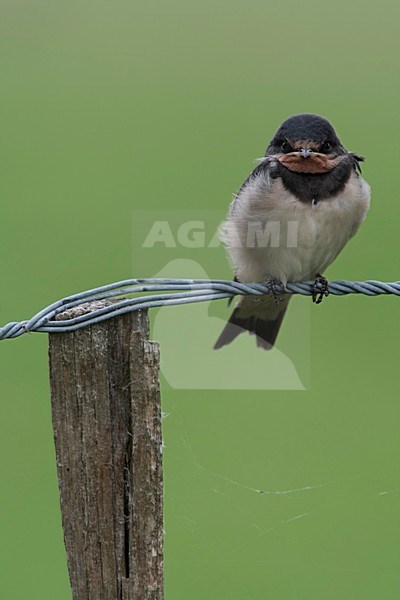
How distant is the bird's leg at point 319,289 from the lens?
391 centimetres

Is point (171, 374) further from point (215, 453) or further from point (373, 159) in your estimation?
point (373, 159)

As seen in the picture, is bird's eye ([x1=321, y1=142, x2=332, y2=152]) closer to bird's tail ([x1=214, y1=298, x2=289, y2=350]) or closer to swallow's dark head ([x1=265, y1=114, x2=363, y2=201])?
swallow's dark head ([x1=265, y1=114, x2=363, y2=201])

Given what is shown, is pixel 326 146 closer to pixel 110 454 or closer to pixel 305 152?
pixel 305 152

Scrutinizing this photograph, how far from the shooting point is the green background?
15.1ft

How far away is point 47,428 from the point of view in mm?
5191

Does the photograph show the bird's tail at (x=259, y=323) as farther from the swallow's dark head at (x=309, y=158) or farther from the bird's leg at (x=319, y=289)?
the swallow's dark head at (x=309, y=158)

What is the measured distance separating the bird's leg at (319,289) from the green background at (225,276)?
74 cm

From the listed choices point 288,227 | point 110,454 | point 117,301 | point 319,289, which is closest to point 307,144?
point 288,227

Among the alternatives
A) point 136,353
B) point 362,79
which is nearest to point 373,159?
point 362,79

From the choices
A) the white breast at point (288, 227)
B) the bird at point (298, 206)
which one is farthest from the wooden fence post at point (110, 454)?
the white breast at point (288, 227)

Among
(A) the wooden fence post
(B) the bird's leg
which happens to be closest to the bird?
(B) the bird's leg

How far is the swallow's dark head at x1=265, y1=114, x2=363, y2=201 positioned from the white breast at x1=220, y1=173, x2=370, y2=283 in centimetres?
4

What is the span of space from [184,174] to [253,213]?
401 centimetres

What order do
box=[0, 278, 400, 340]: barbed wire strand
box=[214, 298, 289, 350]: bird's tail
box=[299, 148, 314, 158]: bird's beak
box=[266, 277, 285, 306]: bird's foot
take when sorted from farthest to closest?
1. box=[214, 298, 289, 350]: bird's tail
2. box=[299, 148, 314, 158]: bird's beak
3. box=[266, 277, 285, 306]: bird's foot
4. box=[0, 278, 400, 340]: barbed wire strand
